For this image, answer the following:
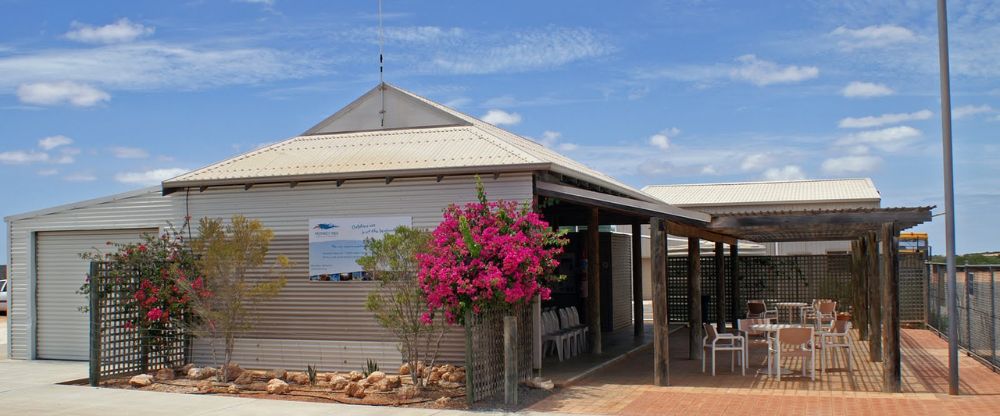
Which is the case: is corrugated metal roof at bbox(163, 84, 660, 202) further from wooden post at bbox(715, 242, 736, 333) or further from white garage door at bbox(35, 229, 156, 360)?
wooden post at bbox(715, 242, 736, 333)

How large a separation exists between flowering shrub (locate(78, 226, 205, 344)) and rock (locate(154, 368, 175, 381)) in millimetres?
628

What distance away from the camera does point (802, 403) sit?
10938 millimetres

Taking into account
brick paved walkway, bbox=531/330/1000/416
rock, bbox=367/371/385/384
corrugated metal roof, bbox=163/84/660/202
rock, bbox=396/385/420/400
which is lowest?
brick paved walkway, bbox=531/330/1000/416

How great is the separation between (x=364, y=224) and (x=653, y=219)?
4188mm

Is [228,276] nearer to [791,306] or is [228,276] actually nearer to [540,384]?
[540,384]

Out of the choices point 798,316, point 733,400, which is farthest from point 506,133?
point 798,316

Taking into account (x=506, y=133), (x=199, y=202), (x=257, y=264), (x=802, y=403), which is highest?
(x=506, y=133)

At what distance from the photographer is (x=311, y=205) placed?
14.2 meters

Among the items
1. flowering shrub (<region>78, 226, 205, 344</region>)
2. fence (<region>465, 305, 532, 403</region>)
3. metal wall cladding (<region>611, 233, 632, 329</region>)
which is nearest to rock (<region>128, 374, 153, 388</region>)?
flowering shrub (<region>78, 226, 205, 344</region>)

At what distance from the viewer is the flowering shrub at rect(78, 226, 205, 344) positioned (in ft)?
44.5

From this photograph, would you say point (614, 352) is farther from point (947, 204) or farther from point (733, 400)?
point (947, 204)

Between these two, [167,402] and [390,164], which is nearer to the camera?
[167,402]

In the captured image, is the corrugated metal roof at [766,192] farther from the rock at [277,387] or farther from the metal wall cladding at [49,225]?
the rock at [277,387]

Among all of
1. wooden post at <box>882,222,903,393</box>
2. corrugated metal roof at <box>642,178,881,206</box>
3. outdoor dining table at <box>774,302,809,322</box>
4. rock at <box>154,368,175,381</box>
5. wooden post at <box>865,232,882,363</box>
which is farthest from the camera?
corrugated metal roof at <box>642,178,881,206</box>
